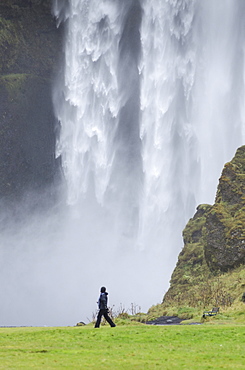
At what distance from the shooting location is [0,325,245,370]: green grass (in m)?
10.2

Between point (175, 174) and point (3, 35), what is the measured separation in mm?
38375

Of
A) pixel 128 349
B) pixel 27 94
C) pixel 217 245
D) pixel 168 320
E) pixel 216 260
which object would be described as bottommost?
pixel 128 349

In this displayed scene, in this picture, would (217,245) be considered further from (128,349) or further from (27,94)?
(27,94)

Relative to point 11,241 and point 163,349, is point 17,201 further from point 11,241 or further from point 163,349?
point 163,349

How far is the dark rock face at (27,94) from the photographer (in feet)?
261

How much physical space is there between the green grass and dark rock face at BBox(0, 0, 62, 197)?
212 feet

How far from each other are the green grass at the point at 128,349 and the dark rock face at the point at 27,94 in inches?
2542

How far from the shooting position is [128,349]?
492 inches

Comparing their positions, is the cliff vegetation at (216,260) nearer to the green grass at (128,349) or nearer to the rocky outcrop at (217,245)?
the rocky outcrop at (217,245)

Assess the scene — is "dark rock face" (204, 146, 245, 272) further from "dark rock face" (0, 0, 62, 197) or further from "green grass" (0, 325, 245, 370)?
"dark rock face" (0, 0, 62, 197)

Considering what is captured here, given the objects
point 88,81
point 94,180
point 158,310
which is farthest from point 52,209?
point 158,310

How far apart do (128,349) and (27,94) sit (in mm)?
73796

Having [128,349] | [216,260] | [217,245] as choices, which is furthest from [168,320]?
[128,349]

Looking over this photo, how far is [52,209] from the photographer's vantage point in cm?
8094
